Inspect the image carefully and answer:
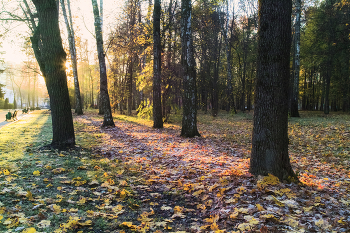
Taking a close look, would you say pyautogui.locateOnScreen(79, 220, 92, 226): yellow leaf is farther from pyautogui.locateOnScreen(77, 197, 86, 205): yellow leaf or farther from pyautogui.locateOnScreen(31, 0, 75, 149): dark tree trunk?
pyautogui.locateOnScreen(31, 0, 75, 149): dark tree trunk

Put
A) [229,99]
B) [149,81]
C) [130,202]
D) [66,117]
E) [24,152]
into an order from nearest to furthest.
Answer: [130,202]
[24,152]
[66,117]
[149,81]
[229,99]

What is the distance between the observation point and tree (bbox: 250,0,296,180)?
3.60 meters

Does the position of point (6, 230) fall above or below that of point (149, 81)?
below

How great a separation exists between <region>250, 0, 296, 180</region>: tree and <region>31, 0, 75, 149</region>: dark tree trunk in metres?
5.49

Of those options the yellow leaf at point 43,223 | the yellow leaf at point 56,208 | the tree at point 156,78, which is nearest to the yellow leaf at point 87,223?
the yellow leaf at point 43,223

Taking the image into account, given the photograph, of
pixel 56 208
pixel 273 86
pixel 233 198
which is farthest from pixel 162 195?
pixel 273 86

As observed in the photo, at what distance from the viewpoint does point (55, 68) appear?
6.11m

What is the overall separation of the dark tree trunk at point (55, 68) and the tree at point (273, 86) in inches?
216

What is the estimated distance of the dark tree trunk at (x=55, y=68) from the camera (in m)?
6.02

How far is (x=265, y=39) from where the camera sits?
12.1 ft

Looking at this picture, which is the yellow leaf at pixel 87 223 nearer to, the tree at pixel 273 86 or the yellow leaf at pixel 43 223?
the yellow leaf at pixel 43 223

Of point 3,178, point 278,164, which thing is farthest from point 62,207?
point 278,164

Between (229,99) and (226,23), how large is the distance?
852cm

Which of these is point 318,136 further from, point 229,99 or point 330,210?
point 229,99
